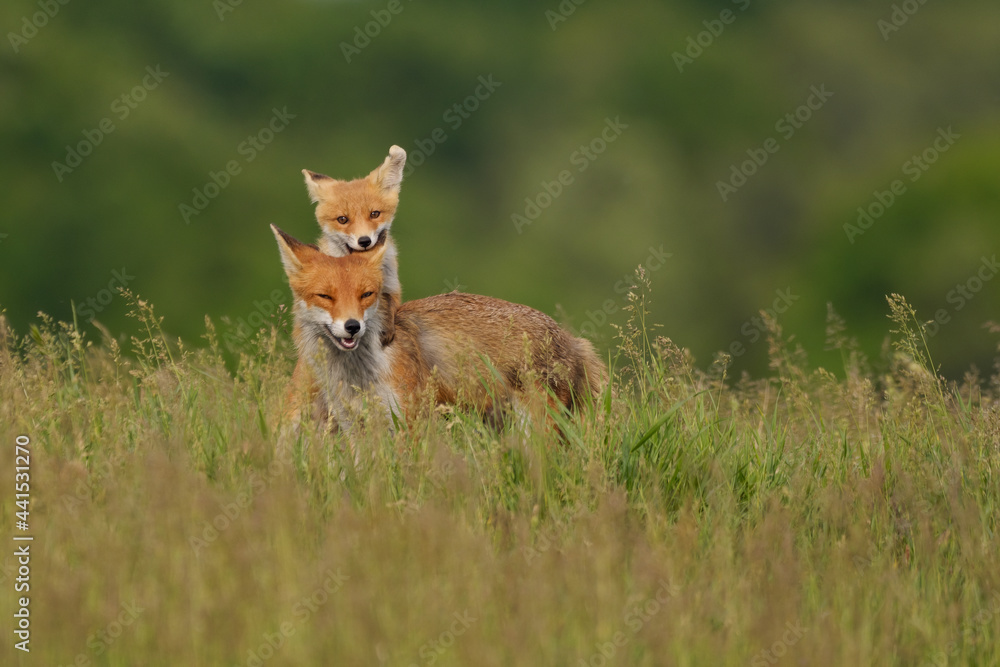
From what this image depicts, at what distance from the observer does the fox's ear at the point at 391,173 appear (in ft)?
30.3

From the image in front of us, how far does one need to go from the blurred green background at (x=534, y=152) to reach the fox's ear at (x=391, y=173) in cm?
1786

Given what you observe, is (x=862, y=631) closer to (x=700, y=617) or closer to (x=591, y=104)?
(x=700, y=617)

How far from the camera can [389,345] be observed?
748cm

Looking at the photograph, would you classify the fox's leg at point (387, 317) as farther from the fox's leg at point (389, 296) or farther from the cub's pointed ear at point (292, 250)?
the cub's pointed ear at point (292, 250)

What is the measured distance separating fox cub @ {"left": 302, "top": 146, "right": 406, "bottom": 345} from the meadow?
2.15 meters

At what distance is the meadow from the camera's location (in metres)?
A: 3.85

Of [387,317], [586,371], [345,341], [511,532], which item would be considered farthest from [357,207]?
[511,532]

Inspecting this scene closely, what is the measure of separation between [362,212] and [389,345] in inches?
66.7

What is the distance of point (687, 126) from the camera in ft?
148

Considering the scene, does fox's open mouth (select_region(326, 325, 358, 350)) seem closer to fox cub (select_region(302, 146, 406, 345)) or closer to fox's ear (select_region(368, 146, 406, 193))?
fox cub (select_region(302, 146, 406, 345))

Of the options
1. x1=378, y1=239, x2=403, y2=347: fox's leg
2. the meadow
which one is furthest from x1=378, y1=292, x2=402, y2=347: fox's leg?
the meadow

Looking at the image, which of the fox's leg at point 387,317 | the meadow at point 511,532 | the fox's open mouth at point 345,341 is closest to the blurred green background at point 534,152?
the fox's leg at point 387,317

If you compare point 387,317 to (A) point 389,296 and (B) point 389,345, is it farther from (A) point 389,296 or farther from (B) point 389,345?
(A) point 389,296

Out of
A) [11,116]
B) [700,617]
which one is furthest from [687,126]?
[700,617]
